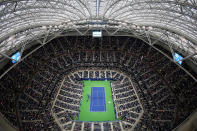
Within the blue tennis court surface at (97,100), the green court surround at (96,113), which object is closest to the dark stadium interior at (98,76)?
the green court surround at (96,113)

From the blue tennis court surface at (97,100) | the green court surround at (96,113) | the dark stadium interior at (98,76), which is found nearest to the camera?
the dark stadium interior at (98,76)

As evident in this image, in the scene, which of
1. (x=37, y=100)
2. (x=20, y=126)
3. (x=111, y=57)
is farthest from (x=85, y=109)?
(x=111, y=57)

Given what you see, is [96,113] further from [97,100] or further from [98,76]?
[98,76]

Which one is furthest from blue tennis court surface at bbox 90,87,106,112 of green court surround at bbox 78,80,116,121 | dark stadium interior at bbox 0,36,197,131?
dark stadium interior at bbox 0,36,197,131

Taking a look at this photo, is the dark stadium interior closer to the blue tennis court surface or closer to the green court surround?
the green court surround

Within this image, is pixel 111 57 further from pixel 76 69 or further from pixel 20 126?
pixel 20 126

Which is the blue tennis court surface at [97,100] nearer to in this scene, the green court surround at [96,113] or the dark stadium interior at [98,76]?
the green court surround at [96,113]

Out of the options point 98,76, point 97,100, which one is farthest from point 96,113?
point 98,76
